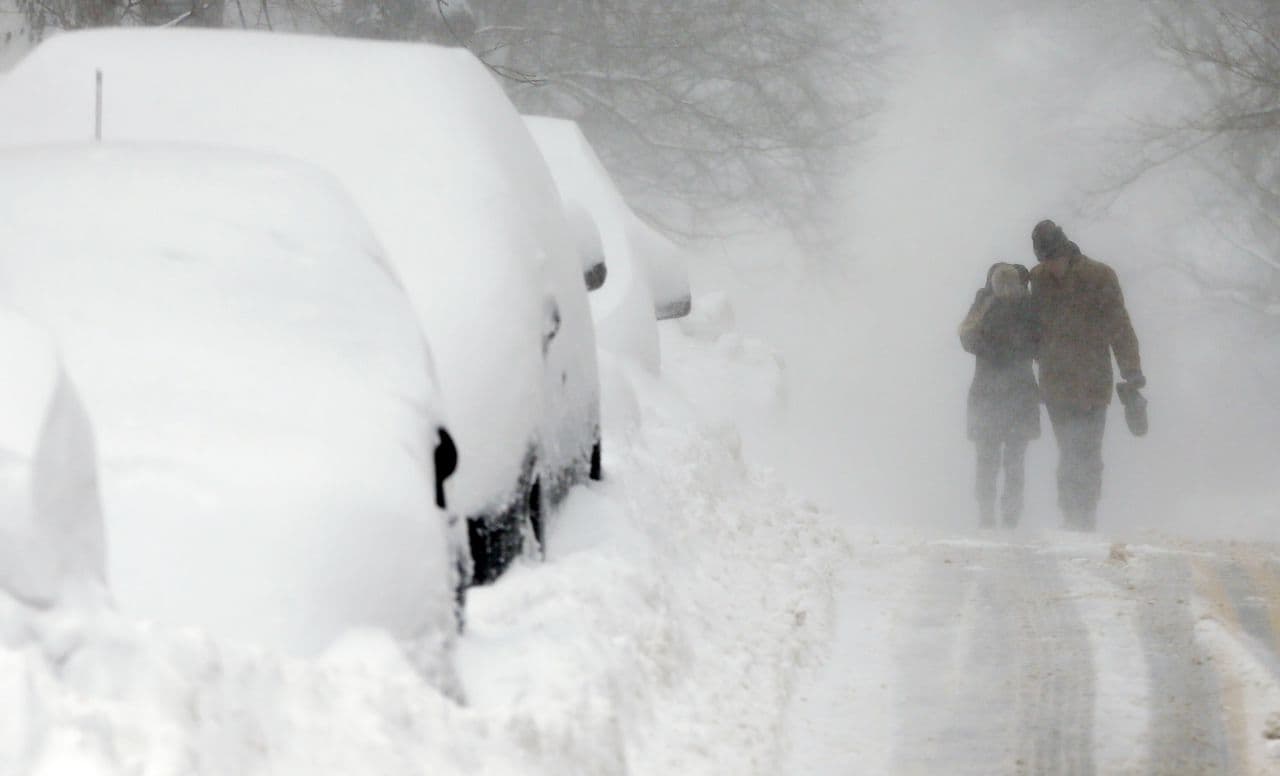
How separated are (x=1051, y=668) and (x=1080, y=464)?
16.7 feet

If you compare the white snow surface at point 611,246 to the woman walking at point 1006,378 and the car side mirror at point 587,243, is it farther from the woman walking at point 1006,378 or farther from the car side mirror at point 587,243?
the woman walking at point 1006,378

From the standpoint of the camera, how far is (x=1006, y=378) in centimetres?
1152

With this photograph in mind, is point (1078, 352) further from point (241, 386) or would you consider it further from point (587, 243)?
point (241, 386)

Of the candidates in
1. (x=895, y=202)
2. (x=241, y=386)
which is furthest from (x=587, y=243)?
(x=895, y=202)

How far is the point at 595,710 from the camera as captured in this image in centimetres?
428

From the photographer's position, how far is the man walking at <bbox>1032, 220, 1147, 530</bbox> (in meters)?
11.0

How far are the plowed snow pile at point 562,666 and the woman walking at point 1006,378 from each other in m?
2.63

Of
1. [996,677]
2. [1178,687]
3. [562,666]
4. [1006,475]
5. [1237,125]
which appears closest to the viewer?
[562,666]

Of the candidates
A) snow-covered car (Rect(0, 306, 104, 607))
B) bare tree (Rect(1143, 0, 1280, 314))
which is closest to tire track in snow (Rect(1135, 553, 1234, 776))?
snow-covered car (Rect(0, 306, 104, 607))

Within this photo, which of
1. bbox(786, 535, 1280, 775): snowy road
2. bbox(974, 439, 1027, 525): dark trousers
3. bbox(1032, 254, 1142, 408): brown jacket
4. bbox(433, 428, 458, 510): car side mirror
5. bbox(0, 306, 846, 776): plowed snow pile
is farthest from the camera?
bbox(974, 439, 1027, 525): dark trousers

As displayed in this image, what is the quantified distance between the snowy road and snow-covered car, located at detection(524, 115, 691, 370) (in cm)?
143

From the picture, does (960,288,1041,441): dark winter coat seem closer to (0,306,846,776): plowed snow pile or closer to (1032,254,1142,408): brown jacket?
(1032,254,1142,408): brown jacket

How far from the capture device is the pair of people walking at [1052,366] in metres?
11.0

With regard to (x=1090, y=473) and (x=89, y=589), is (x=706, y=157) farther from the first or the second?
(x=89, y=589)
